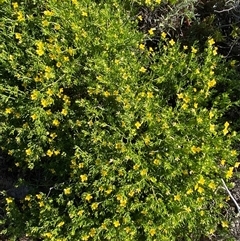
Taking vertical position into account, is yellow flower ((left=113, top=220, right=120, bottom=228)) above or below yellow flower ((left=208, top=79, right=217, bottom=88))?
below

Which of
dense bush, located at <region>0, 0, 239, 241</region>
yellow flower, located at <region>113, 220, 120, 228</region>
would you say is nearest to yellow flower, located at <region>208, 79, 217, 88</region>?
Answer: dense bush, located at <region>0, 0, 239, 241</region>

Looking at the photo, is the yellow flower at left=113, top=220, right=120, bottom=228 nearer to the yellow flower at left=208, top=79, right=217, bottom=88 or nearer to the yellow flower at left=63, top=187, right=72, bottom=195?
the yellow flower at left=63, top=187, right=72, bottom=195

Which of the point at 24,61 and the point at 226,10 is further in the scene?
the point at 226,10

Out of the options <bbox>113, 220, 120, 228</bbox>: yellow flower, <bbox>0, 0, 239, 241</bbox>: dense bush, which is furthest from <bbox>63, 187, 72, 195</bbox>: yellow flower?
<bbox>113, 220, 120, 228</bbox>: yellow flower

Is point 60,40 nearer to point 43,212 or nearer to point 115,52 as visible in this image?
point 115,52

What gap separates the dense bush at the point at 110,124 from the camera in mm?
3436

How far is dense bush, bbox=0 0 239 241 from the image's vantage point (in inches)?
135

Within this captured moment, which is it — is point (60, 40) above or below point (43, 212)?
above

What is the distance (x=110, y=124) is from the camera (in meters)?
3.51

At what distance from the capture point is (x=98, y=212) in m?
3.62

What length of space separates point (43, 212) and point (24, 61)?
1.17 metres

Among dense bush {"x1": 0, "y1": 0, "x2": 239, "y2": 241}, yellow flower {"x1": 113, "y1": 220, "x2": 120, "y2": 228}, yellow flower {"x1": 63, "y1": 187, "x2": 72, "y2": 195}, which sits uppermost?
dense bush {"x1": 0, "y1": 0, "x2": 239, "y2": 241}

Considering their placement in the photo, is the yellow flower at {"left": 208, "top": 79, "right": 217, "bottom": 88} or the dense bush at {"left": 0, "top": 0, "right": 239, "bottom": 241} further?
the yellow flower at {"left": 208, "top": 79, "right": 217, "bottom": 88}

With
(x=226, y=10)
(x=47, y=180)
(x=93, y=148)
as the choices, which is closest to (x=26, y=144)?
(x=47, y=180)
